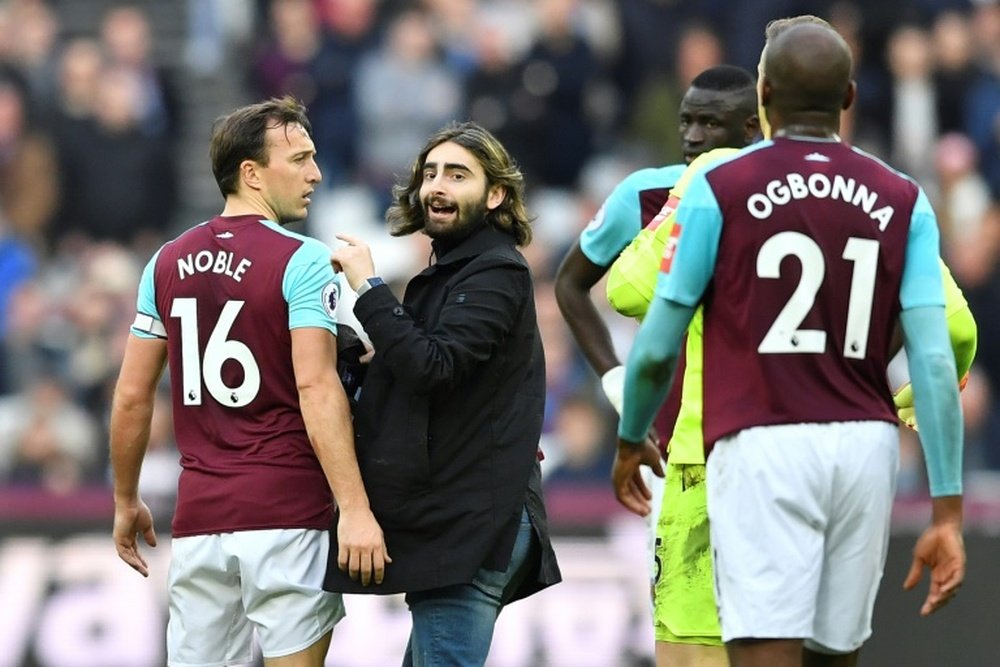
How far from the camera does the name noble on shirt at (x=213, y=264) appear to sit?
5.61 m

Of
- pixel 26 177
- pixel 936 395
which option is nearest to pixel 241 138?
pixel 936 395

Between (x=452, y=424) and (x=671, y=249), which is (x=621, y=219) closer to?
(x=452, y=424)

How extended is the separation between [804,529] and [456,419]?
130 centimetres

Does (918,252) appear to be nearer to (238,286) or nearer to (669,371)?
(669,371)

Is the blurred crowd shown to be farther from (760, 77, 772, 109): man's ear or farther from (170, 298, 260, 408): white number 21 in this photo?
(760, 77, 772, 109): man's ear

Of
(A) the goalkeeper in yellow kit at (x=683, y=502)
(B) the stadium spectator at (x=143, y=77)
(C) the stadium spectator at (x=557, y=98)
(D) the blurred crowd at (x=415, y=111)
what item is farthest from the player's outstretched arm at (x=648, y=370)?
(B) the stadium spectator at (x=143, y=77)

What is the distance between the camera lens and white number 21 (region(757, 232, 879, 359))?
466 cm

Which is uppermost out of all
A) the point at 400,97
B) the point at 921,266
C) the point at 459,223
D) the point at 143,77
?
the point at 143,77

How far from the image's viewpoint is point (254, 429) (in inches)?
222

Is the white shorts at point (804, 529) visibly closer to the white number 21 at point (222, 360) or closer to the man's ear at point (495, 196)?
the man's ear at point (495, 196)

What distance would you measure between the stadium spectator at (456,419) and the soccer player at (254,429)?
0.43 feet

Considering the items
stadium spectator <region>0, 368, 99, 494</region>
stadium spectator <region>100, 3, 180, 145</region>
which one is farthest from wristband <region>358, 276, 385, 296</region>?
stadium spectator <region>100, 3, 180, 145</region>

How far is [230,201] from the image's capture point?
5844 millimetres

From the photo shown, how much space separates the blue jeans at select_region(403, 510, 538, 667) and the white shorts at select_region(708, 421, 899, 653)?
99 cm
